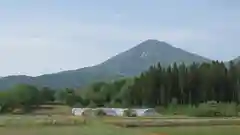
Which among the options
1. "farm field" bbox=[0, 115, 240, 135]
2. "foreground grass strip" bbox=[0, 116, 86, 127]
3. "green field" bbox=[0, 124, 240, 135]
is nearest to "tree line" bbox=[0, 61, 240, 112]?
"foreground grass strip" bbox=[0, 116, 86, 127]

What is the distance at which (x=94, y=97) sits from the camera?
10094cm

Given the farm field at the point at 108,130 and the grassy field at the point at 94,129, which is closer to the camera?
the farm field at the point at 108,130

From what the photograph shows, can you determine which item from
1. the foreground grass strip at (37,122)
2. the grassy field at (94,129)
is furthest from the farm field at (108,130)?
the foreground grass strip at (37,122)

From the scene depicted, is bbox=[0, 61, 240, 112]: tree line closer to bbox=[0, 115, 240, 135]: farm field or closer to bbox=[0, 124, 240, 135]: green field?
bbox=[0, 115, 240, 135]: farm field

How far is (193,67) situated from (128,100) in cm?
1370

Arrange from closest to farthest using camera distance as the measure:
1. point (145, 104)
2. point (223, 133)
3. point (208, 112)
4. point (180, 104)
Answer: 1. point (223, 133)
2. point (208, 112)
3. point (180, 104)
4. point (145, 104)

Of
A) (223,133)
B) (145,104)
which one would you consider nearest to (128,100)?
(145,104)

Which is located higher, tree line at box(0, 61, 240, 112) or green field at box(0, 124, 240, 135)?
tree line at box(0, 61, 240, 112)

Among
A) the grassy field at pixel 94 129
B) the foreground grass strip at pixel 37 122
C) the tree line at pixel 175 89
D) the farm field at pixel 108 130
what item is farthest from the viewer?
the tree line at pixel 175 89

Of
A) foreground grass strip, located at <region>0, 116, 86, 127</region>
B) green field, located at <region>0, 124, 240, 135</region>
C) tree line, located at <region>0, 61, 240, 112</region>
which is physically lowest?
green field, located at <region>0, 124, 240, 135</region>

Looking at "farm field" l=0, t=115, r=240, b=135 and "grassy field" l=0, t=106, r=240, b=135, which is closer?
"farm field" l=0, t=115, r=240, b=135

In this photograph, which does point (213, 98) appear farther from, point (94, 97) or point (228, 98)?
point (94, 97)

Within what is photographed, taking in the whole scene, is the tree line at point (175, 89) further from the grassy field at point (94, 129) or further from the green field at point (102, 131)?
the green field at point (102, 131)

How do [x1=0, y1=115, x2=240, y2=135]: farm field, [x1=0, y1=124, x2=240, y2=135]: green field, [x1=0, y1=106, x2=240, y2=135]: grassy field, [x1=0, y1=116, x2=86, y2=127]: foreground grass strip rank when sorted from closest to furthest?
[x1=0, y1=124, x2=240, y2=135]: green field → [x1=0, y1=115, x2=240, y2=135]: farm field → [x1=0, y1=106, x2=240, y2=135]: grassy field → [x1=0, y1=116, x2=86, y2=127]: foreground grass strip
